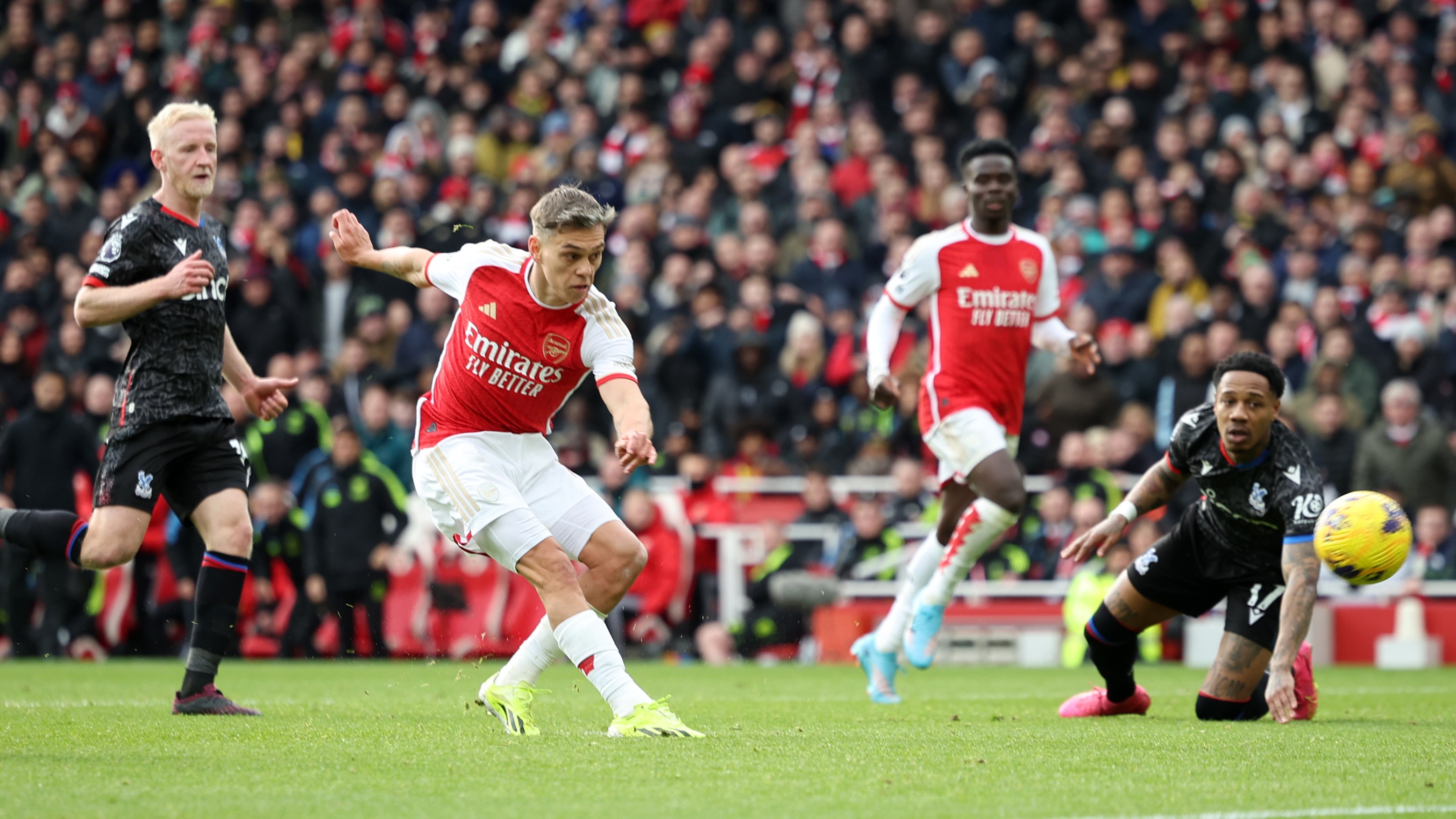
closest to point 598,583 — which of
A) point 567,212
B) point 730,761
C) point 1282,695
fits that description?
point 730,761

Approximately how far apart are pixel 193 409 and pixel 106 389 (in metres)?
8.55

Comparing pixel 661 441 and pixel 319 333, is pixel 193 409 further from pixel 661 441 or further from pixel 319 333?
pixel 319 333

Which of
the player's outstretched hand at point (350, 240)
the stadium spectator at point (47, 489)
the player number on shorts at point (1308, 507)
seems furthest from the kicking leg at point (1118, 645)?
the stadium spectator at point (47, 489)

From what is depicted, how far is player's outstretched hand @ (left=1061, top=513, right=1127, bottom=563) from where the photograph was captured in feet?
25.2

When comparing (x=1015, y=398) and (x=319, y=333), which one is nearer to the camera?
(x=1015, y=398)

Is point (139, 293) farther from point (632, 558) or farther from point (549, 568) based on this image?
point (632, 558)

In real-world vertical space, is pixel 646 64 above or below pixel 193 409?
above

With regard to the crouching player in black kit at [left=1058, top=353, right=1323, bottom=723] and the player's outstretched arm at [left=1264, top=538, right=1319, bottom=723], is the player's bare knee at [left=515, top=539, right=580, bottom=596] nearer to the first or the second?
the crouching player in black kit at [left=1058, top=353, right=1323, bottom=723]

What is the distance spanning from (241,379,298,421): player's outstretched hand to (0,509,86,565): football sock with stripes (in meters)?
0.96

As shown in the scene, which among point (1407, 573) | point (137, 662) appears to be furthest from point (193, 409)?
point (1407, 573)

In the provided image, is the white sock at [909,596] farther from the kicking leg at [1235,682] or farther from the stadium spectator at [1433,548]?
the stadium spectator at [1433,548]

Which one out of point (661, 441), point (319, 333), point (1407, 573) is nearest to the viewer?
point (1407, 573)

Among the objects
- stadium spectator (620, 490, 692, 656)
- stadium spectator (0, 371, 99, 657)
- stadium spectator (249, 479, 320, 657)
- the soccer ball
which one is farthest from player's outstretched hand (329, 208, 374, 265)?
stadium spectator (249, 479, 320, 657)

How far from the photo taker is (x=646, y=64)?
20562 mm
